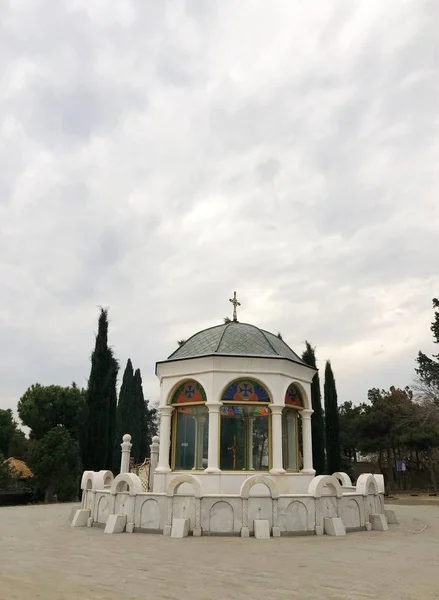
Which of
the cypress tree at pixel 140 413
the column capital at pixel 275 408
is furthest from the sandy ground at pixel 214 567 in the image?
the cypress tree at pixel 140 413

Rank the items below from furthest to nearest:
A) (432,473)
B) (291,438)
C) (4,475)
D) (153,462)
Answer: (432,473) < (4,475) < (153,462) < (291,438)

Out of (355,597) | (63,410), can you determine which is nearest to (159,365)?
(355,597)

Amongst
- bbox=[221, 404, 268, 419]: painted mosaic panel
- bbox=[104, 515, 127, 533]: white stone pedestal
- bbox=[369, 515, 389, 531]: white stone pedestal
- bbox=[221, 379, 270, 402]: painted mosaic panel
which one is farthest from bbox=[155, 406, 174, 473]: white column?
bbox=[369, 515, 389, 531]: white stone pedestal

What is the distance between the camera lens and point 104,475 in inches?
571

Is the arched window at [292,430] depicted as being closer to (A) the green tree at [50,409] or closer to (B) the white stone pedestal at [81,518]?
(B) the white stone pedestal at [81,518]

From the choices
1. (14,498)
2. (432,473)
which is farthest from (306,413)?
(432,473)

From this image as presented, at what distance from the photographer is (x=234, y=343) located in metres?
15.0

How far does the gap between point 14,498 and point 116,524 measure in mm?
15166

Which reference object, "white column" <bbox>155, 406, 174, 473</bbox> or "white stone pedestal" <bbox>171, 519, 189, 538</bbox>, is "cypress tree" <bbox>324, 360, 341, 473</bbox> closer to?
"white column" <bbox>155, 406, 174, 473</bbox>

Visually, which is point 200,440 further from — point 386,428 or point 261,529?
point 386,428

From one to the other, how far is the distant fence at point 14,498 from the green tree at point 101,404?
3.59 metres

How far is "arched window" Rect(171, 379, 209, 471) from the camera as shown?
567 inches

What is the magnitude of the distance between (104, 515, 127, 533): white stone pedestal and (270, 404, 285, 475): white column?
3994mm

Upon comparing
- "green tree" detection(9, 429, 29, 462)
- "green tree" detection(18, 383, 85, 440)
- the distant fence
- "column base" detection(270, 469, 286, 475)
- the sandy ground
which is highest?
"green tree" detection(18, 383, 85, 440)
